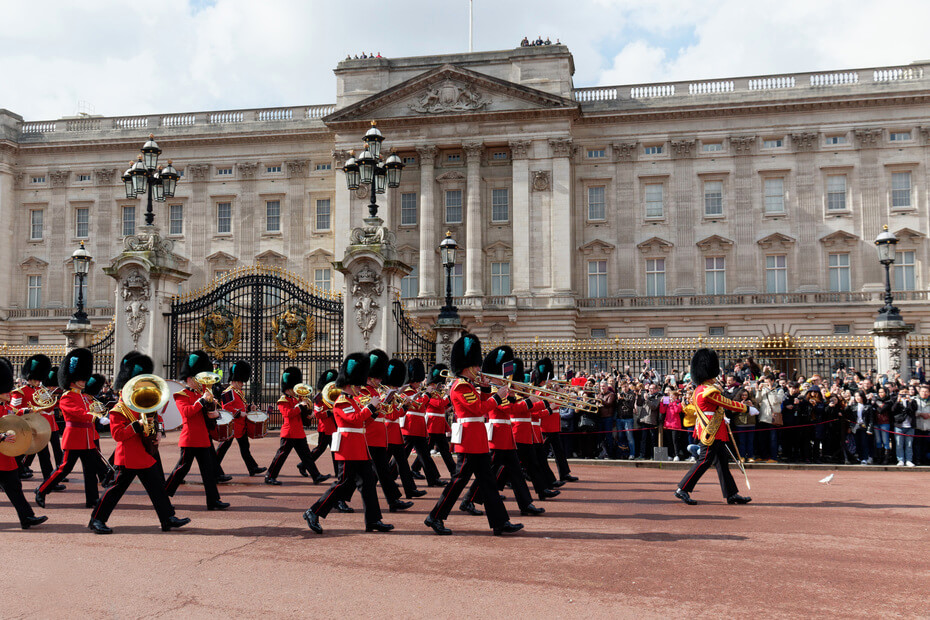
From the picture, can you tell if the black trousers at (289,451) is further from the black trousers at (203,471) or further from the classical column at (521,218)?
the classical column at (521,218)

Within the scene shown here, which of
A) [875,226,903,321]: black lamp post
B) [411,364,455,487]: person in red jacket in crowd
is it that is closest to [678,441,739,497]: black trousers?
[411,364,455,487]: person in red jacket in crowd

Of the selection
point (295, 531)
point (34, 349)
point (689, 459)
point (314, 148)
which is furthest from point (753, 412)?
point (314, 148)

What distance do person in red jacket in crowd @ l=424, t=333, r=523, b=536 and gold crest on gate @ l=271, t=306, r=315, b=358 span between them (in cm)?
1080

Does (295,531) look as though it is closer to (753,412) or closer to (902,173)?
(753,412)

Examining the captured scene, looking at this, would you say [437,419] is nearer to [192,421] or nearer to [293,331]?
[192,421]

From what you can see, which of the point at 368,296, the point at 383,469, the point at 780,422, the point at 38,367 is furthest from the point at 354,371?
the point at 780,422

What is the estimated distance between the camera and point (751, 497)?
426 inches

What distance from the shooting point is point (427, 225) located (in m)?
39.8

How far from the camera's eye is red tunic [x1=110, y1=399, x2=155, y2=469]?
8242mm

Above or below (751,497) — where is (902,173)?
above

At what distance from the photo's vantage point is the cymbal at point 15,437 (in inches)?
325

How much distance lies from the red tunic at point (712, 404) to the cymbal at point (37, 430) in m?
7.72

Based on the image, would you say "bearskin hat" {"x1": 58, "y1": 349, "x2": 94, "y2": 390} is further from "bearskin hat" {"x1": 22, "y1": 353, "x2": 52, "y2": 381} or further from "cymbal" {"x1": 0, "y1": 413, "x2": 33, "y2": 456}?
"bearskin hat" {"x1": 22, "y1": 353, "x2": 52, "y2": 381}

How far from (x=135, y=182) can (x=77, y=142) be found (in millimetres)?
29428
